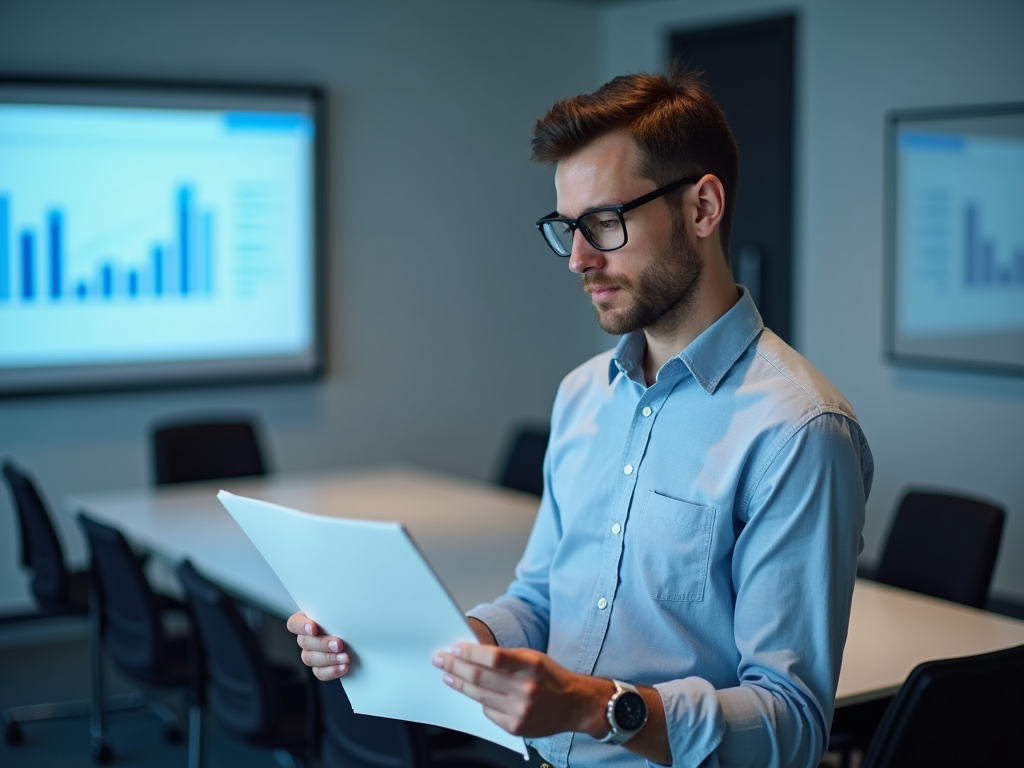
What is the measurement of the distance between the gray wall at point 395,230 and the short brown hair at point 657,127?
Answer: 14.2ft

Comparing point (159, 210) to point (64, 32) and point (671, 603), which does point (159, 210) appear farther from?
point (671, 603)

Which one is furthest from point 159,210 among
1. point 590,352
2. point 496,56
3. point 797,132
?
point 797,132

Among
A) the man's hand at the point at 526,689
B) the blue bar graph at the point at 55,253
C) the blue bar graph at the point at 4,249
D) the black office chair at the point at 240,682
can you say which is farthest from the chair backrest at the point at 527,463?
the man's hand at the point at 526,689

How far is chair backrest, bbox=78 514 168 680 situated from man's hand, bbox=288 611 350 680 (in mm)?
1946

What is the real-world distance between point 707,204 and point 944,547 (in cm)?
200

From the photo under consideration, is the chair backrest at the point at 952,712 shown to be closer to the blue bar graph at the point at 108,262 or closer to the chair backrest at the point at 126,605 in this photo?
the chair backrest at the point at 126,605

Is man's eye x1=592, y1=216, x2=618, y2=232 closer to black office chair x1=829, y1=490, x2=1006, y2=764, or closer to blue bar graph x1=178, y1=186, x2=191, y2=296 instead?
black office chair x1=829, y1=490, x2=1006, y2=764

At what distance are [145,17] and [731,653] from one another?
4.90m

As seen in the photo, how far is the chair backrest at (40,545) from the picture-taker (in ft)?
13.4

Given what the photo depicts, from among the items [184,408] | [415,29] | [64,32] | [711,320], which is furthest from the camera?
[415,29]

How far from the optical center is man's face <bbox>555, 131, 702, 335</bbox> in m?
1.63

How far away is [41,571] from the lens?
4207mm

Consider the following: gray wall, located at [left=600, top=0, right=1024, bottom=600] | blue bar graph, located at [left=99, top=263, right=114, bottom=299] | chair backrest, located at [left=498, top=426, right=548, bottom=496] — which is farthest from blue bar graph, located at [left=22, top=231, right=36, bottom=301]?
gray wall, located at [left=600, top=0, right=1024, bottom=600]

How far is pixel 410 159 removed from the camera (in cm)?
641
